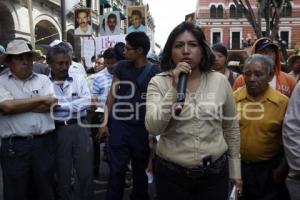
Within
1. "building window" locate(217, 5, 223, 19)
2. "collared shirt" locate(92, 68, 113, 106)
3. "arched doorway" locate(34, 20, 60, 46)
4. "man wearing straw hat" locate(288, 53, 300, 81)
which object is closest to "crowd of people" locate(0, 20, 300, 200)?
"collared shirt" locate(92, 68, 113, 106)

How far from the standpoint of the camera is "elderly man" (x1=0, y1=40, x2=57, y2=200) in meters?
3.91

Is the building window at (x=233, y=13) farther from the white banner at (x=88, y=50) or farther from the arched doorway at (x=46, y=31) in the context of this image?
the white banner at (x=88, y=50)

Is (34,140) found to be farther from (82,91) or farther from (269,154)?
(269,154)

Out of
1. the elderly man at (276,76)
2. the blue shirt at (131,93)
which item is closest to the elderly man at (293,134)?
the elderly man at (276,76)

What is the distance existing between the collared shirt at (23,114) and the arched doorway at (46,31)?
68.5 feet

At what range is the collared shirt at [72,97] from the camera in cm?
445

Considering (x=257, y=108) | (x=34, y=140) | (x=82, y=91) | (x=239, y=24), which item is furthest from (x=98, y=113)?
(x=239, y=24)

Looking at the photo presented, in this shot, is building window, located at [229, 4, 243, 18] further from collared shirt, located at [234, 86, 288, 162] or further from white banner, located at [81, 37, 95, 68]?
collared shirt, located at [234, 86, 288, 162]

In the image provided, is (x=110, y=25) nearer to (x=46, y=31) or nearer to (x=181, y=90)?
(x=181, y=90)

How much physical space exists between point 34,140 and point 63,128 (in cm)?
54

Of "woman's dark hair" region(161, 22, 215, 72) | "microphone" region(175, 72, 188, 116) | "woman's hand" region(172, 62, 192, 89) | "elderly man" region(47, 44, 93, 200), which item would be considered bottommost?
"elderly man" region(47, 44, 93, 200)

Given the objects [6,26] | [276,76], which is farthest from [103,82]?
[6,26]

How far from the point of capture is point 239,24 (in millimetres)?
57406

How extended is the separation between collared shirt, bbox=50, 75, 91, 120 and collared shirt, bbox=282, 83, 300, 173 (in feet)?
7.73
